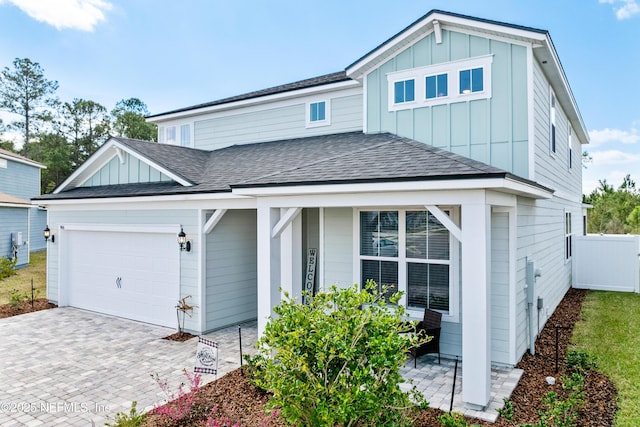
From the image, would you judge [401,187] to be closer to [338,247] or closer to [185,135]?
[338,247]

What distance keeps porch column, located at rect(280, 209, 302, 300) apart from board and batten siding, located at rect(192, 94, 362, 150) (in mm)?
3993

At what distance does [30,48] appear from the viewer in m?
31.0

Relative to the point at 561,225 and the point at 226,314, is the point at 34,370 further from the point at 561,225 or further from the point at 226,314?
the point at 561,225

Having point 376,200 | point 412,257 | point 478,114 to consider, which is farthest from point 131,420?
point 478,114

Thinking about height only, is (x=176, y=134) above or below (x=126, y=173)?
above

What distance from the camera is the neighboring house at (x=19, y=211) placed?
60.2 feet

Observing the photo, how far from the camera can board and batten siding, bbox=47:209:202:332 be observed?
870 centimetres

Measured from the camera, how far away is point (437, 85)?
7918mm

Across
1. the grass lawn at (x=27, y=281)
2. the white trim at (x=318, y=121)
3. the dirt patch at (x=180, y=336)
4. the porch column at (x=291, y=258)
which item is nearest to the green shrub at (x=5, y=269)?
the grass lawn at (x=27, y=281)

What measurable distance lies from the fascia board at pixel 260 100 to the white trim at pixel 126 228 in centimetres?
451

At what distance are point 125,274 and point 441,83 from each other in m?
8.44

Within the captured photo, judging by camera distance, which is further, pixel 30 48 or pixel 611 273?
pixel 30 48

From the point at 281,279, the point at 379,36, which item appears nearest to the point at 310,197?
the point at 281,279

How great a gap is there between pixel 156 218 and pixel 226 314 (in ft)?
8.95
